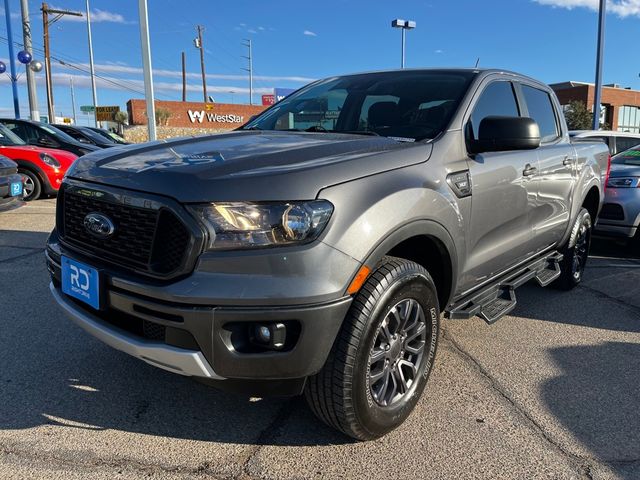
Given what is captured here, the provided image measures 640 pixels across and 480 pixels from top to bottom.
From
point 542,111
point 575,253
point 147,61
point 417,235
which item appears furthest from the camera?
point 147,61

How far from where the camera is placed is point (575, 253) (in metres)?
5.08

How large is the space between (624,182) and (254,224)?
6.03m

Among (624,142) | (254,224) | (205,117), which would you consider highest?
(205,117)

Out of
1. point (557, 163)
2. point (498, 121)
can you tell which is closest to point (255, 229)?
point (498, 121)

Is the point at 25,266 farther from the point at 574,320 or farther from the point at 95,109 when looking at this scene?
the point at 95,109

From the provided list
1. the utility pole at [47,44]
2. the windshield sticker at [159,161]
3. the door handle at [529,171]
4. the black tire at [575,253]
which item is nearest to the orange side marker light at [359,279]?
the windshield sticker at [159,161]

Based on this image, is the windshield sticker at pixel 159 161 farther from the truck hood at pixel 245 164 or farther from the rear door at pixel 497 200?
the rear door at pixel 497 200

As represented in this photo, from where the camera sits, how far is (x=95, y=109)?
124ft

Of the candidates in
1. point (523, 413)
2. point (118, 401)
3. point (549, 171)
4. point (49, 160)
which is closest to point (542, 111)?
point (549, 171)

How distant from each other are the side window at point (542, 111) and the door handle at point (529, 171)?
546 millimetres

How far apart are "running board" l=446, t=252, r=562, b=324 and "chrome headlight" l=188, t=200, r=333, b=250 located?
1.42 meters

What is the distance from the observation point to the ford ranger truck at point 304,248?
2.08 meters

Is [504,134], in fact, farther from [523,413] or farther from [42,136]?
[42,136]

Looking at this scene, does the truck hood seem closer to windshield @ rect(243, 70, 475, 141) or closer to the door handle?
windshield @ rect(243, 70, 475, 141)
